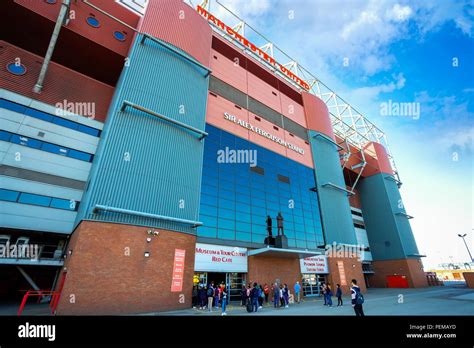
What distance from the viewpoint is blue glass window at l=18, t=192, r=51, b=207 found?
16609mm

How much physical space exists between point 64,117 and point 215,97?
13.8 metres

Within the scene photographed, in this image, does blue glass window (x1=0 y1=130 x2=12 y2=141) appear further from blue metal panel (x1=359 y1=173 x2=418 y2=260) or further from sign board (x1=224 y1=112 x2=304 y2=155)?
blue metal panel (x1=359 y1=173 x2=418 y2=260)

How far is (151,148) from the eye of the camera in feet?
56.0

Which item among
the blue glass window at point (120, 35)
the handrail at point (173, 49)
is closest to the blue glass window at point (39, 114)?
the blue glass window at point (120, 35)

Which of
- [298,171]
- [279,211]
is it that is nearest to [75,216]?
[279,211]

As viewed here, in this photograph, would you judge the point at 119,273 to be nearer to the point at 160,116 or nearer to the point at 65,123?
the point at 160,116

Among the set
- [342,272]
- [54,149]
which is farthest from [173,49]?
[342,272]

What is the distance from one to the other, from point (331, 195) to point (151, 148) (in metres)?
23.8

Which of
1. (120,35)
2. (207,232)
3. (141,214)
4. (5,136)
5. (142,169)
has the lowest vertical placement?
(207,232)

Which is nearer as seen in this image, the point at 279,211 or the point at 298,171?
the point at 279,211

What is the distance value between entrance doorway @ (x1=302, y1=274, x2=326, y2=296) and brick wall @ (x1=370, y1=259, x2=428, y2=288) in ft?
64.5

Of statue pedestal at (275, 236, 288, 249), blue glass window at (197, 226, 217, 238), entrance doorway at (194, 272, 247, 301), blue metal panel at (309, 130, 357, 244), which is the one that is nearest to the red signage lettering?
blue metal panel at (309, 130, 357, 244)

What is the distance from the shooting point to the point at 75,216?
1834 centimetres

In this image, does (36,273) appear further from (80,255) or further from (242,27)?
(242,27)
